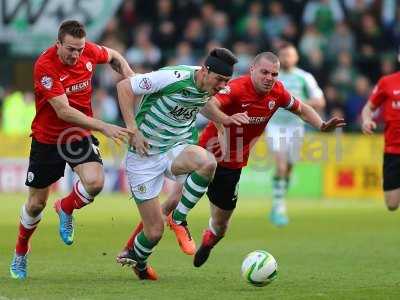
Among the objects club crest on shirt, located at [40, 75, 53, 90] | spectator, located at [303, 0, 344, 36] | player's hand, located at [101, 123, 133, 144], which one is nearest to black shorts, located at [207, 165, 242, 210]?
player's hand, located at [101, 123, 133, 144]

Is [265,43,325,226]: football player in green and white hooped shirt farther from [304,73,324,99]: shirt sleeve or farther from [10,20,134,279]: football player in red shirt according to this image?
[10,20,134,279]: football player in red shirt

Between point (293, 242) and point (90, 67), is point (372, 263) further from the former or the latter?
point (90, 67)

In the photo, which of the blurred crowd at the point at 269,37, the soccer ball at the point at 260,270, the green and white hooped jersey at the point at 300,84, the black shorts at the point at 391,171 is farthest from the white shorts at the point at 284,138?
the soccer ball at the point at 260,270

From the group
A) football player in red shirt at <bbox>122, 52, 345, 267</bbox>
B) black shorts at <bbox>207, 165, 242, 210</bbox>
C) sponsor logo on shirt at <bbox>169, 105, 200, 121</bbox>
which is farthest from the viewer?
black shorts at <bbox>207, 165, 242, 210</bbox>

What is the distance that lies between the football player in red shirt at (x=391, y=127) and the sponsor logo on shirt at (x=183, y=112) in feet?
12.3

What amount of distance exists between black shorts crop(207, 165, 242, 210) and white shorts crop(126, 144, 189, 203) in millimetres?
1176

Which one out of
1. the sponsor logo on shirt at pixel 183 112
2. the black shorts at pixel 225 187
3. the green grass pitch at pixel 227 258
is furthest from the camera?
the black shorts at pixel 225 187

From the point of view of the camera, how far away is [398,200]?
44.1ft

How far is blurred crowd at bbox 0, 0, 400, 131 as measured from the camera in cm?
2320

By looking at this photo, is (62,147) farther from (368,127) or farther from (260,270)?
(368,127)

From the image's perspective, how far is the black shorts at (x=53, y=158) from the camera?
10469mm

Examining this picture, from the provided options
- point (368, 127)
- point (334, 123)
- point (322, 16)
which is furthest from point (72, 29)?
point (322, 16)

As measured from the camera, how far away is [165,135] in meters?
10.1

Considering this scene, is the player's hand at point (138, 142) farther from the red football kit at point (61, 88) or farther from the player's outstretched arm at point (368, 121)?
the player's outstretched arm at point (368, 121)
